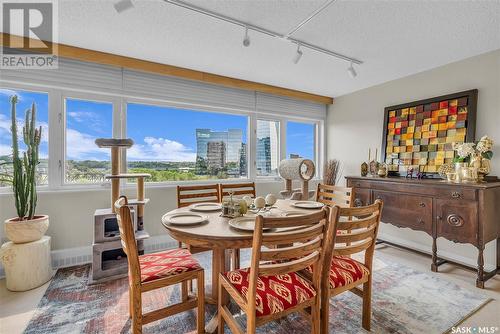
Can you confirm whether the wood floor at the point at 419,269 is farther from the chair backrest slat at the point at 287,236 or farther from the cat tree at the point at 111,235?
the chair backrest slat at the point at 287,236

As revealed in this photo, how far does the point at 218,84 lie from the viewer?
3.29m

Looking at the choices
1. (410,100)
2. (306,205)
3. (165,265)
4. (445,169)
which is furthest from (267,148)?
(165,265)

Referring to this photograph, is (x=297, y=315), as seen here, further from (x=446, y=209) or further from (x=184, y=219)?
(x=446, y=209)

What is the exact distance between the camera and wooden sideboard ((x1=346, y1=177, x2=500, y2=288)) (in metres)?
2.12

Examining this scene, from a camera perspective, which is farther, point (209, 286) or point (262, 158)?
point (262, 158)

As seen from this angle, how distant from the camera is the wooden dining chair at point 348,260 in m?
1.35

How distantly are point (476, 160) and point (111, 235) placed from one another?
12.0 feet

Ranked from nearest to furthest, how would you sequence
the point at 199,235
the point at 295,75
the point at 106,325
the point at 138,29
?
the point at 199,235 < the point at 106,325 < the point at 138,29 < the point at 295,75

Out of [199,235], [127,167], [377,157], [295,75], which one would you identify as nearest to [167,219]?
[199,235]

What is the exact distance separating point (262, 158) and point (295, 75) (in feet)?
4.45

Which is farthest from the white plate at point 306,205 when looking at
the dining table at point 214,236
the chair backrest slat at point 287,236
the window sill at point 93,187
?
the window sill at point 93,187

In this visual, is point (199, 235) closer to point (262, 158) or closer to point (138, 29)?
point (138, 29)

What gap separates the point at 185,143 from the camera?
332cm

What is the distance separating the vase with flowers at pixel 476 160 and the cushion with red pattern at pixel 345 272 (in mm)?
1666
